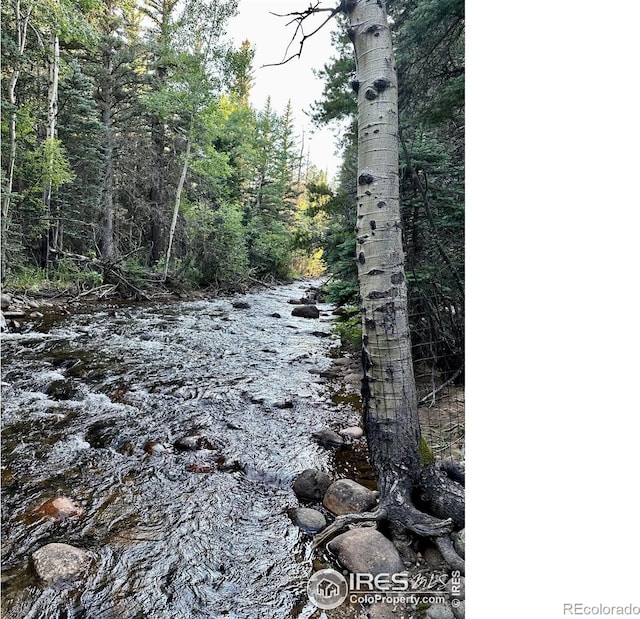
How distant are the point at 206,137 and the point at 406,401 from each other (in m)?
12.8

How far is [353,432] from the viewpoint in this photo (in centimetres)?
291

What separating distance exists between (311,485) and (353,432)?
2.83 feet

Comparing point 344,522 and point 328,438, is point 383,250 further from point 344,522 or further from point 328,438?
point 328,438

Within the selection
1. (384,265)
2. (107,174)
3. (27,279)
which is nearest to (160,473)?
(384,265)

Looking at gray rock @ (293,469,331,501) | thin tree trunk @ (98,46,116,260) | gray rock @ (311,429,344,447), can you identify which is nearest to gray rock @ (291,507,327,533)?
gray rock @ (293,469,331,501)

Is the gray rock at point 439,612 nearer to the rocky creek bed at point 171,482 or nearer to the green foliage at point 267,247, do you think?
the rocky creek bed at point 171,482

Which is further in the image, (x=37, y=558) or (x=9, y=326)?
(x=9, y=326)

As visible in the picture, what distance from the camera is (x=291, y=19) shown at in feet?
6.59

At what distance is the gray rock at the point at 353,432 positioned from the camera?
113 inches

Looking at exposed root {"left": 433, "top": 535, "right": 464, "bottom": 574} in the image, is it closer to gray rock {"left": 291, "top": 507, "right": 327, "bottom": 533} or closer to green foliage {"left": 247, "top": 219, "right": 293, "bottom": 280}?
gray rock {"left": 291, "top": 507, "right": 327, "bottom": 533}

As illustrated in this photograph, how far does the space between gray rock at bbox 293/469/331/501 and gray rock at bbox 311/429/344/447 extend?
1.82 ft

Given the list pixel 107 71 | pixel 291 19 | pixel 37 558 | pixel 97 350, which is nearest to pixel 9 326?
pixel 97 350

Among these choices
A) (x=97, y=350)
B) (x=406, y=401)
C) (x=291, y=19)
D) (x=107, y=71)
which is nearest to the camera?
(x=406, y=401)
